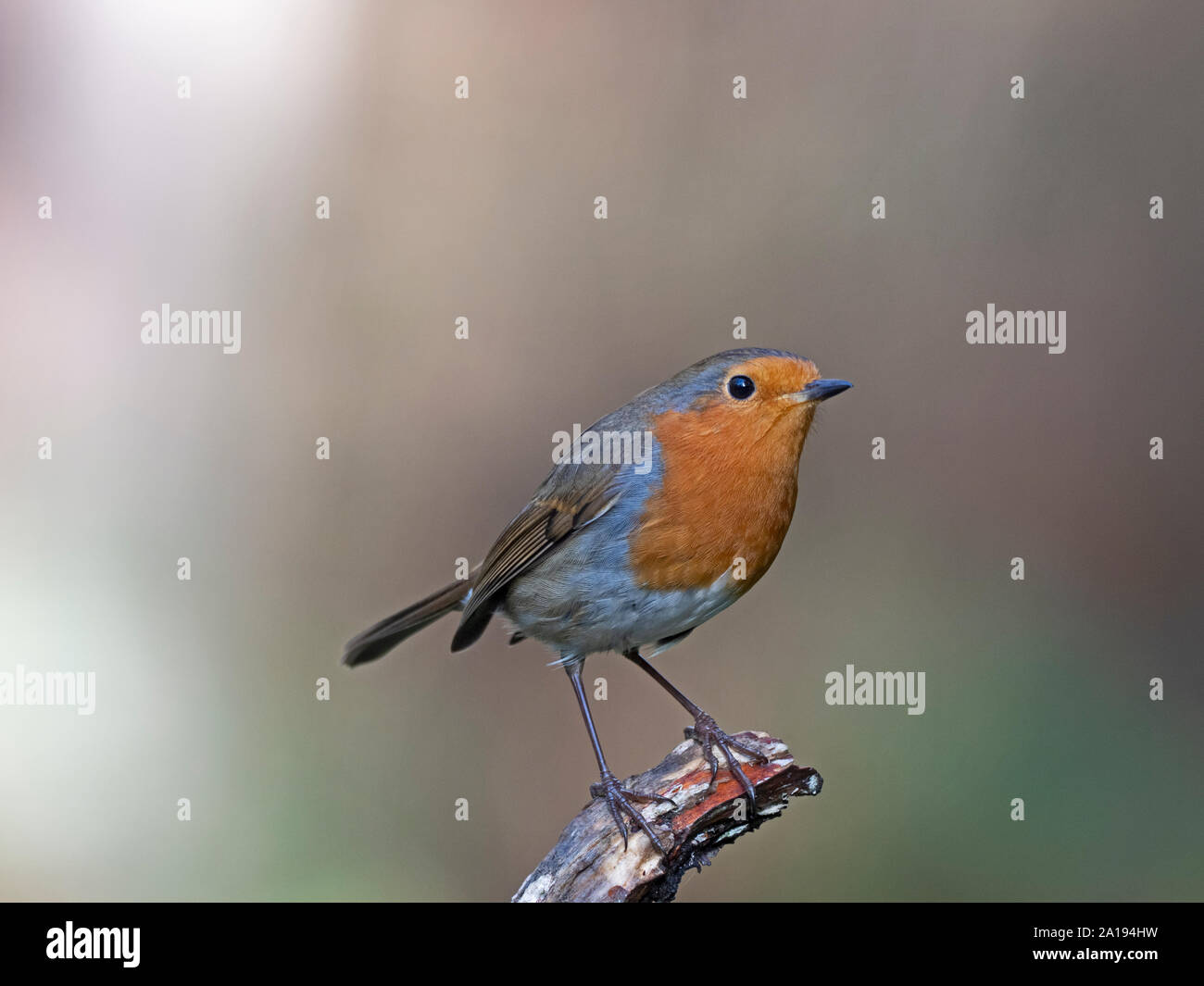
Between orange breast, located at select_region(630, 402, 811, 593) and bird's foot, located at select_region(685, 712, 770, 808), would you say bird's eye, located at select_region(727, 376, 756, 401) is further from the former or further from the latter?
bird's foot, located at select_region(685, 712, 770, 808)

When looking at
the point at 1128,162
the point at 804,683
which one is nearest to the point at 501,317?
the point at 804,683

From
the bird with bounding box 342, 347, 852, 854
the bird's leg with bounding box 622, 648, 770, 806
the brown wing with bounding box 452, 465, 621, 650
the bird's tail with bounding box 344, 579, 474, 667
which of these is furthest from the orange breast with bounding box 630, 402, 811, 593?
the bird's tail with bounding box 344, 579, 474, 667

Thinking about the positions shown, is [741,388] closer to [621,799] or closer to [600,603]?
[600,603]

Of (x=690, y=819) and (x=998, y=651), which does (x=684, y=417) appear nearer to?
(x=690, y=819)

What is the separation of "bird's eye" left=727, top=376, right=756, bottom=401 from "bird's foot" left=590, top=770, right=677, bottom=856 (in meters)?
1.16

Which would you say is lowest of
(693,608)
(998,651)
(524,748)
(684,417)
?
(524,748)

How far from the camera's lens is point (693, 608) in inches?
129

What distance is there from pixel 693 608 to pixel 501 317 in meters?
3.40

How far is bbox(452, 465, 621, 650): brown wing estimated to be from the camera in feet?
11.5

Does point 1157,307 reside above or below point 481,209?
below

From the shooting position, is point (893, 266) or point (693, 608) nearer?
point (693, 608)

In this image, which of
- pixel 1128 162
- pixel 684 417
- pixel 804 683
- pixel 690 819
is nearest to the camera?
pixel 690 819

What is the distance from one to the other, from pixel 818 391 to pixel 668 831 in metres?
1.30

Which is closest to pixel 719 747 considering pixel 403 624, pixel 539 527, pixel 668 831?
pixel 668 831
